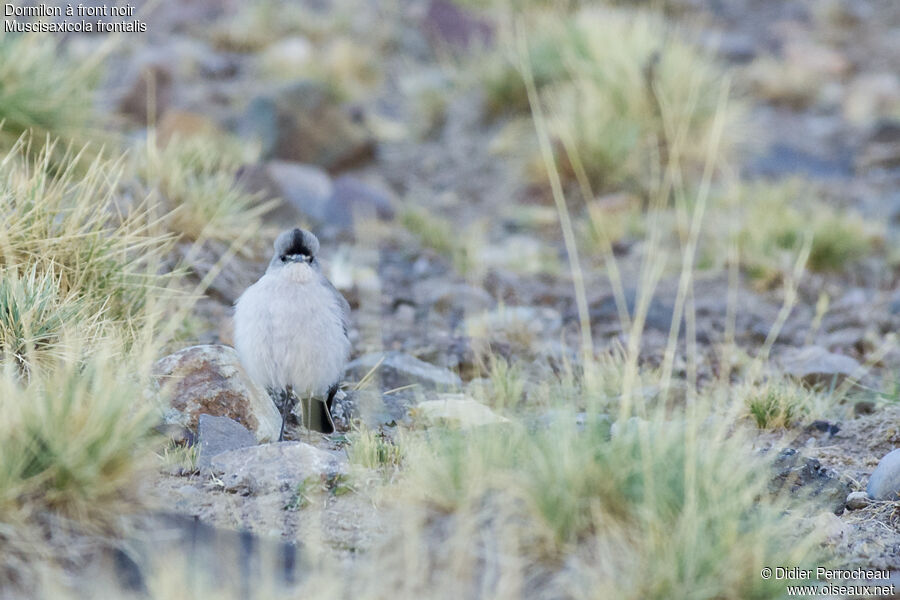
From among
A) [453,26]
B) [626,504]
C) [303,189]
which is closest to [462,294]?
[303,189]

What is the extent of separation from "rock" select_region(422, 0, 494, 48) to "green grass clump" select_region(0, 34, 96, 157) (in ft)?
19.9

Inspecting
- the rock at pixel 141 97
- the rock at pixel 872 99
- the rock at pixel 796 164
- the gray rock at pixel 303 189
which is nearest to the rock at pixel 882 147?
the rock at pixel 796 164

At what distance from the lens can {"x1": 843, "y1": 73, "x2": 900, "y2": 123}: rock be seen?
11.3 meters

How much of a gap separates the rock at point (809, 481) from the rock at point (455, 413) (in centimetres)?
113

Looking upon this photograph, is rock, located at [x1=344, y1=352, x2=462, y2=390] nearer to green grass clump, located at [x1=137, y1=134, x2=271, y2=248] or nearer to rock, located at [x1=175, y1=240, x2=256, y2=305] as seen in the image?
rock, located at [x1=175, y1=240, x2=256, y2=305]

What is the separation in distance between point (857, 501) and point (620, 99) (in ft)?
20.4

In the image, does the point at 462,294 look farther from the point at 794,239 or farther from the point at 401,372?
the point at 794,239

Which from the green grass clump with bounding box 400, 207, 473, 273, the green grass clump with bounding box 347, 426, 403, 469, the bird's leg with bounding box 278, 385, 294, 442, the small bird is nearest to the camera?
the green grass clump with bounding box 347, 426, 403, 469

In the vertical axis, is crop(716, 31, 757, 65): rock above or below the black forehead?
above

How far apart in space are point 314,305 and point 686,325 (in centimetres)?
302

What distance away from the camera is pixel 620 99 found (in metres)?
9.98

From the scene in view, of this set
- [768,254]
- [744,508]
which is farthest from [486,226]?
[744,508]

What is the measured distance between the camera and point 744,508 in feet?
11.4

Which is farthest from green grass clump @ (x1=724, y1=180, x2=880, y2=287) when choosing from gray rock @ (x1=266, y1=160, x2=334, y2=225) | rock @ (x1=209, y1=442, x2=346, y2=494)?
rock @ (x1=209, y1=442, x2=346, y2=494)
